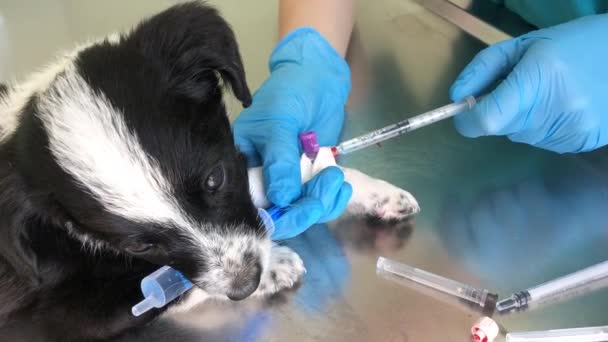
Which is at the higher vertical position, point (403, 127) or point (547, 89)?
point (547, 89)

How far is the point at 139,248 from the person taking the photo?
110cm

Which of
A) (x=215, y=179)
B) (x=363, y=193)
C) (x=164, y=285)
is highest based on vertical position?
(x=215, y=179)

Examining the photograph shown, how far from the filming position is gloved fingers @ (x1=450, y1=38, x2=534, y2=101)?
4.56 feet

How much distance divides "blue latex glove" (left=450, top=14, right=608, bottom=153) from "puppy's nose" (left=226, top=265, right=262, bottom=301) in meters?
0.62

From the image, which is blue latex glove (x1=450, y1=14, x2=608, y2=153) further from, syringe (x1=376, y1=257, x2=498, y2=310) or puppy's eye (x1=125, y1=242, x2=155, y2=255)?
puppy's eye (x1=125, y1=242, x2=155, y2=255)

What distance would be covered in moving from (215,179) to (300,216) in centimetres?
20

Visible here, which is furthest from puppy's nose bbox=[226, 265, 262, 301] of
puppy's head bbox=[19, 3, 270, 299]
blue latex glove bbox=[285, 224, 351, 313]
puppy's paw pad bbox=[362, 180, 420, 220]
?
puppy's paw pad bbox=[362, 180, 420, 220]

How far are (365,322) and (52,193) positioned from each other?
0.63 metres

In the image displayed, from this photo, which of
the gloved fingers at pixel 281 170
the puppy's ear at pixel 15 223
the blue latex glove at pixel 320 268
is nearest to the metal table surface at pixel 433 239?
the blue latex glove at pixel 320 268

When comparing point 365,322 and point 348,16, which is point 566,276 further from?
point 348,16

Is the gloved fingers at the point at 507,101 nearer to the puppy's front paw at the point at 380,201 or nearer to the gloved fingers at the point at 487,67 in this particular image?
the gloved fingers at the point at 487,67

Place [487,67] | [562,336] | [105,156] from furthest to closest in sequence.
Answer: [487,67] → [562,336] → [105,156]

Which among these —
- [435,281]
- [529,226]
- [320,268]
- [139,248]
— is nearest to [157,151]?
[139,248]

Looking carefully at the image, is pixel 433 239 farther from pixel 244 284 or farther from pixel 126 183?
pixel 126 183
